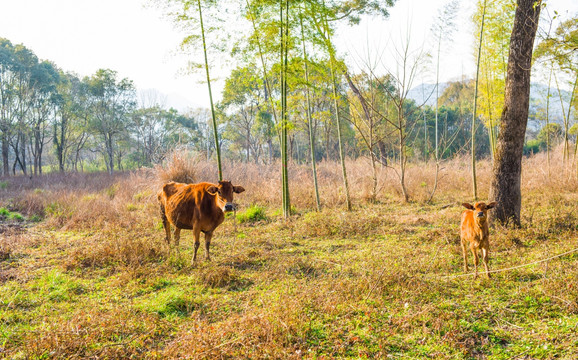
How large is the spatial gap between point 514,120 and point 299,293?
502cm

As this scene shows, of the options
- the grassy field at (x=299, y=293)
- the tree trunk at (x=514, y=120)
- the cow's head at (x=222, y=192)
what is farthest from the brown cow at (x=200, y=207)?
the tree trunk at (x=514, y=120)

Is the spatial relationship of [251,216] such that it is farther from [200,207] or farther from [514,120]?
[514,120]

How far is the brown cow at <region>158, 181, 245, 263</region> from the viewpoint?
5.60 meters

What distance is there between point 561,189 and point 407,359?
10.2 m

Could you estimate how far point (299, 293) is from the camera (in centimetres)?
405

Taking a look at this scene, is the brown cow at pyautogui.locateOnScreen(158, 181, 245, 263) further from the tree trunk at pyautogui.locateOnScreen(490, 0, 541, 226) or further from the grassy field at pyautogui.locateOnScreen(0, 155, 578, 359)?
→ the tree trunk at pyautogui.locateOnScreen(490, 0, 541, 226)

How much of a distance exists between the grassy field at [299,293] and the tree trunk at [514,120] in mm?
505

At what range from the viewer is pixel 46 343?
2.89 metres

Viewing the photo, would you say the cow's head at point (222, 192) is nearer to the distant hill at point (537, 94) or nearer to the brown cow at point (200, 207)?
the brown cow at point (200, 207)

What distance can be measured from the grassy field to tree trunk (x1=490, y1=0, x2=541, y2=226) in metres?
0.50

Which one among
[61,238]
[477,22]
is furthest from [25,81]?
[477,22]

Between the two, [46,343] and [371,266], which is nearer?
[46,343]

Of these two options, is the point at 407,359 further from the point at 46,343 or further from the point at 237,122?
the point at 237,122

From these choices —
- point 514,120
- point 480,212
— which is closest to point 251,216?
point 480,212
